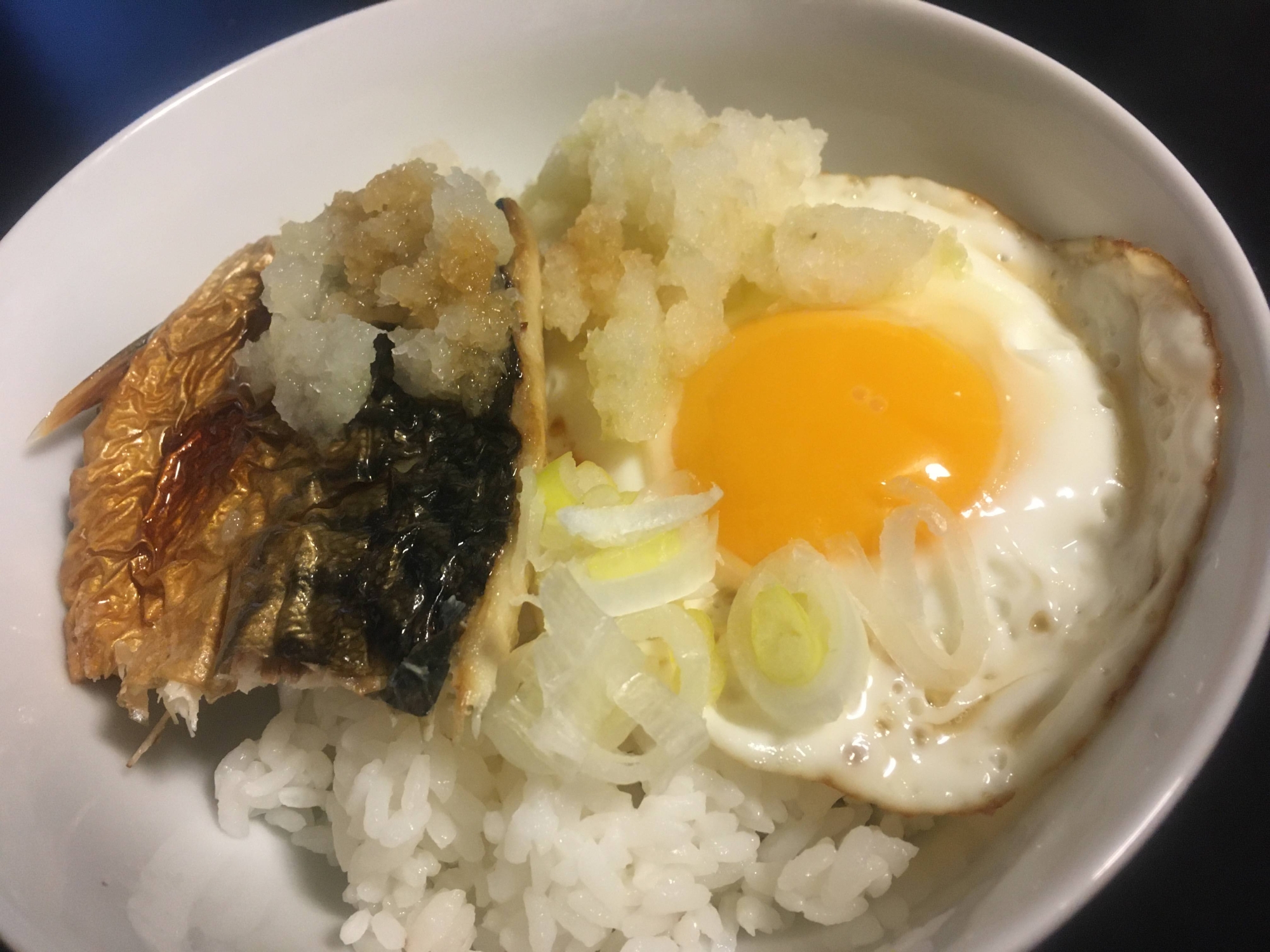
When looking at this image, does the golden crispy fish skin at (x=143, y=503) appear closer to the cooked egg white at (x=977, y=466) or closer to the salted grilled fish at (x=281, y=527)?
the salted grilled fish at (x=281, y=527)

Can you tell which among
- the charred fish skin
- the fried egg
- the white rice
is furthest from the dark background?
the charred fish skin

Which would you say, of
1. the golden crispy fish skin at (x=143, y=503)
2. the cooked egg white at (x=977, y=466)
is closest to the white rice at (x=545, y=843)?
the cooked egg white at (x=977, y=466)

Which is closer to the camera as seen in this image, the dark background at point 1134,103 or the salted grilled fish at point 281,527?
the salted grilled fish at point 281,527

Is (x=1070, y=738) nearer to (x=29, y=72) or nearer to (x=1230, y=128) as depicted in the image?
(x=1230, y=128)

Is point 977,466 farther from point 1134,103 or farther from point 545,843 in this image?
point 1134,103

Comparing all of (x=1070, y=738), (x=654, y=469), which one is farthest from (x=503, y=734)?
(x=1070, y=738)

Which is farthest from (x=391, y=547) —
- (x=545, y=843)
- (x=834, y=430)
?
(x=834, y=430)

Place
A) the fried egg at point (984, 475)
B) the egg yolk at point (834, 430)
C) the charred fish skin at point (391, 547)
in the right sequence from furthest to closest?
the egg yolk at point (834, 430) < the fried egg at point (984, 475) < the charred fish skin at point (391, 547)
